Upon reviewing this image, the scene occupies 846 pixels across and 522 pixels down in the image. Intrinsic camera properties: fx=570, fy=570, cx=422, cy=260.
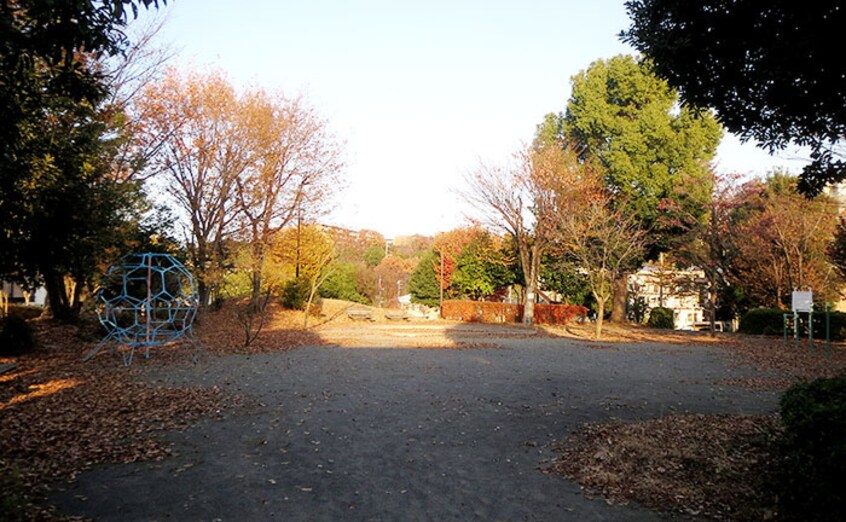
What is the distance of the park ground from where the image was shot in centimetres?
419

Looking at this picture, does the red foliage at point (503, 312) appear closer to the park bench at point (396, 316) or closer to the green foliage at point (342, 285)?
the park bench at point (396, 316)

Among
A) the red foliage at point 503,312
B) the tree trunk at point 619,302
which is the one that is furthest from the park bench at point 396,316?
the tree trunk at point 619,302

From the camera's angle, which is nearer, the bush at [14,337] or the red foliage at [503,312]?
the bush at [14,337]

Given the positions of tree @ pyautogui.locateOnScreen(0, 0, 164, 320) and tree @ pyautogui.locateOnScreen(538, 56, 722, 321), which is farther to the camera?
tree @ pyautogui.locateOnScreen(538, 56, 722, 321)

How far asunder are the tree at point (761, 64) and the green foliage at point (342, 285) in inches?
1198

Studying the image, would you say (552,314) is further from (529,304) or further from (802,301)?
(802,301)

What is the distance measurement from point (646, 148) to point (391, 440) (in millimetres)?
26916

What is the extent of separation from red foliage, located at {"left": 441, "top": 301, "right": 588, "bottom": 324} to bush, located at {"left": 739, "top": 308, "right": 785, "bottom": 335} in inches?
318

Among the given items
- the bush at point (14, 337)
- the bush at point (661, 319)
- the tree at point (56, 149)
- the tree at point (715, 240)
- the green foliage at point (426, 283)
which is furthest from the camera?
the green foliage at point (426, 283)

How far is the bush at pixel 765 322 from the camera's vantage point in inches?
880

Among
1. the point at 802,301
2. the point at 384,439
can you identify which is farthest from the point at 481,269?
the point at 384,439

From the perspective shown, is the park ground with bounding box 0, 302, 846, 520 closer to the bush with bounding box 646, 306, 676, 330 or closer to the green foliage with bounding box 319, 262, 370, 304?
the bush with bounding box 646, 306, 676, 330

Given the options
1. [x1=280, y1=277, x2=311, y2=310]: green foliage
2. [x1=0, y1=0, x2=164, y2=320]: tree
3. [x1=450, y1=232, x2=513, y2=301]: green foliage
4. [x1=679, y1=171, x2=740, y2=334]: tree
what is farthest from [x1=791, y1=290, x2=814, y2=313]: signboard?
[x1=280, y1=277, x2=311, y2=310]: green foliage

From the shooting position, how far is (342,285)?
3778cm
